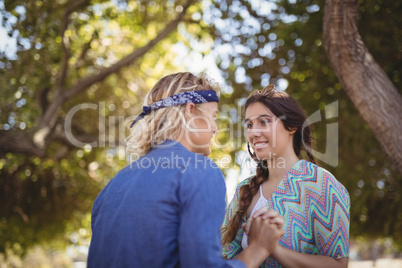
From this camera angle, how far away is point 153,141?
234cm

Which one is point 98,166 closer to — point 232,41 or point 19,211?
point 19,211

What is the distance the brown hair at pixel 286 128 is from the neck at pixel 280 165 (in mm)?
127

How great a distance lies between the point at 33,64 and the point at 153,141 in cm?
785

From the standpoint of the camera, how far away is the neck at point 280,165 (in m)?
3.23

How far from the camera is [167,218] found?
1.98 meters

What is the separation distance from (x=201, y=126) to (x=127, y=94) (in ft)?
34.2

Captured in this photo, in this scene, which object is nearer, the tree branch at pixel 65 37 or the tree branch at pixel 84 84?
the tree branch at pixel 65 37

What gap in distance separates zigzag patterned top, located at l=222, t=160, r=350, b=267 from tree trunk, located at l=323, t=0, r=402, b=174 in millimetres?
2085

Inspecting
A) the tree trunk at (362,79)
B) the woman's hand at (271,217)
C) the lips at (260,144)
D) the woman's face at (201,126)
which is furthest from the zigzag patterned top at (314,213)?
the tree trunk at (362,79)

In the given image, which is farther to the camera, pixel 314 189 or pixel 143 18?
pixel 143 18

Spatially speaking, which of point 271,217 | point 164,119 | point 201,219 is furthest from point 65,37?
point 201,219

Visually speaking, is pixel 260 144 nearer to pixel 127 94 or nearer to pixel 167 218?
pixel 167 218

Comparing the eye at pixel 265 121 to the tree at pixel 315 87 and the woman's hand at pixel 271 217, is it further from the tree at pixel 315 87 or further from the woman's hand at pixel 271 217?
the tree at pixel 315 87

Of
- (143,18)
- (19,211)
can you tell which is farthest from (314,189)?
(19,211)
